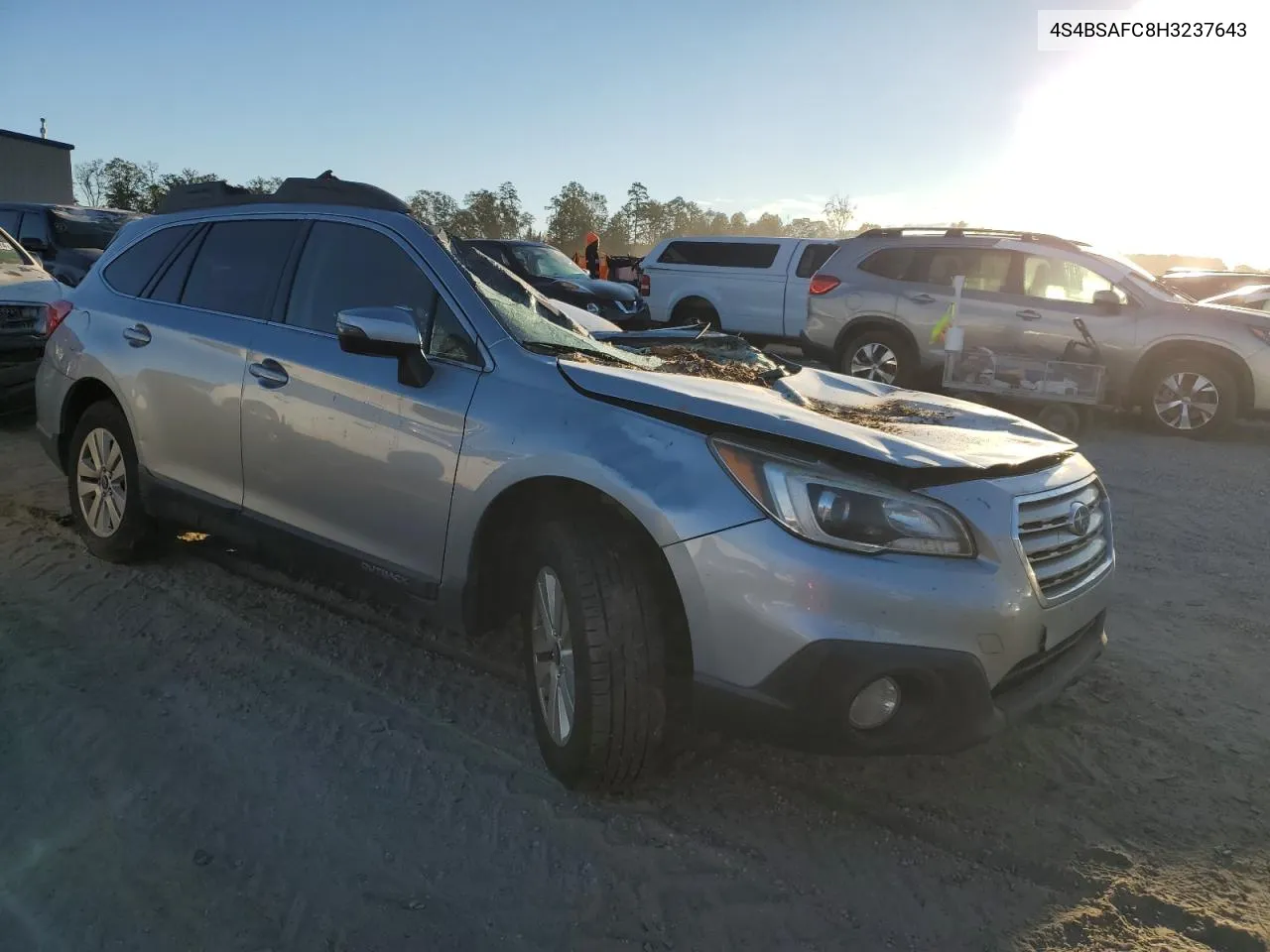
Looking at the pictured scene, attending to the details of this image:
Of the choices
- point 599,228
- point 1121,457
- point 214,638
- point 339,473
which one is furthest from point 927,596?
point 599,228

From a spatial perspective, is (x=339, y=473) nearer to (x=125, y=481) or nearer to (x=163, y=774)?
(x=163, y=774)

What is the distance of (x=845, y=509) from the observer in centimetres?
240

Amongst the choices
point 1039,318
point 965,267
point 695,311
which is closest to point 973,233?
point 965,267

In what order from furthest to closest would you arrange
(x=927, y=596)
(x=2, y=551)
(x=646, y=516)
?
(x=2, y=551) → (x=646, y=516) → (x=927, y=596)

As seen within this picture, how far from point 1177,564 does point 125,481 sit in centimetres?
554

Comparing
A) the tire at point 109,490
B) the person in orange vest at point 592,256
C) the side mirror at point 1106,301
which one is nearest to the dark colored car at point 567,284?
the person in orange vest at point 592,256

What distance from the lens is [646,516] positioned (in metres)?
2.52

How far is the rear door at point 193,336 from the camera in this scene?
A: 3.79m

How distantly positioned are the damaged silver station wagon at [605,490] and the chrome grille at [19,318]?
4.58 meters

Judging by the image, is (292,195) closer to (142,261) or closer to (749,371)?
(142,261)

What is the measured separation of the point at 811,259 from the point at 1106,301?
15.7 ft

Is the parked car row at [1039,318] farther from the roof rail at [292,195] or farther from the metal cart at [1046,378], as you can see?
the roof rail at [292,195]

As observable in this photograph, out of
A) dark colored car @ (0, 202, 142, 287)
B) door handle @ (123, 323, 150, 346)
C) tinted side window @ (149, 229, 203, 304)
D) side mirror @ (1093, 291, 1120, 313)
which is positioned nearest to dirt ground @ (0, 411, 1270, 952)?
door handle @ (123, 323, 150, 346)

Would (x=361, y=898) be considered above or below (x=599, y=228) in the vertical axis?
below
